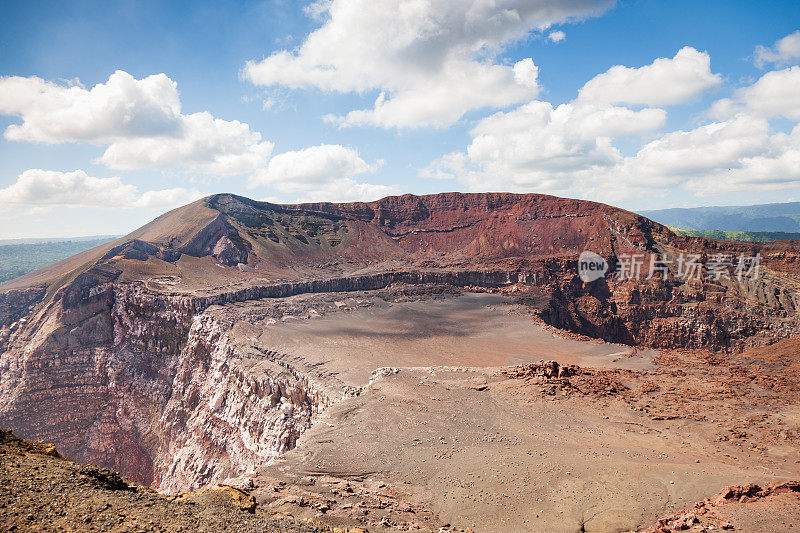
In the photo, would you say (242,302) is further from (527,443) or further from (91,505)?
(91,505)

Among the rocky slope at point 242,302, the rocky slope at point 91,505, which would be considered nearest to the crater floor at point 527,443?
the rocky slope at point 91,505

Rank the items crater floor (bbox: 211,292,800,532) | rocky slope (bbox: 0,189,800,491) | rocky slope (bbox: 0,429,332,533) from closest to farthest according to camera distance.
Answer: rocky slope (bbox: 0,429,332,533)
crater floor (bbox: 211,292,800,532)
rocky slope (bbox: 0,189,800,491)

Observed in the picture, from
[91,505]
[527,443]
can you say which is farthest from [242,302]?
[91,505]

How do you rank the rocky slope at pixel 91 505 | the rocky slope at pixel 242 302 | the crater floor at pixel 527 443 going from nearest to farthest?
the rocky slope at pixel 91 505
the crater floor at pixel 527 443
the rocky slope at pixel 242 302

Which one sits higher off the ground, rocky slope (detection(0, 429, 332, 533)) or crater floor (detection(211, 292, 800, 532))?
rocky slope (detection(0, 429, 332, 533))

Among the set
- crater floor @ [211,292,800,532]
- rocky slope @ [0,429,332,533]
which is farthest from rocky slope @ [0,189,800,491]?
rocky slope @ [0,429,332,533]

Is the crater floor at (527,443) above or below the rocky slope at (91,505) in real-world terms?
below

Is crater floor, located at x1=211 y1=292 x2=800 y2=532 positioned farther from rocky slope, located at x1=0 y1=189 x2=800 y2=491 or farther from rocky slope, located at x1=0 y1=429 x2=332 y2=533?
rocky slope, located at x1=0 y1=189 x2=800 y2=491

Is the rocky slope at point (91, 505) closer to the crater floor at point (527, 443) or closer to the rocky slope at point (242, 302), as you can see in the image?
the crater floor at point (527, 443)

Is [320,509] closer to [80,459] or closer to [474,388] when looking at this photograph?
[474,388]
